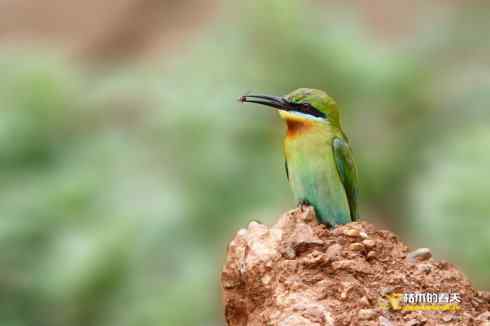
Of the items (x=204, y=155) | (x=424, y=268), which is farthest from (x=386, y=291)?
(x=204, y=155)

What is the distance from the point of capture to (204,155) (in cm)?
1041

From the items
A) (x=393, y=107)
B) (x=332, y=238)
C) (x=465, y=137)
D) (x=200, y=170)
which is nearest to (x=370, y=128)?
(x=393, y=107)

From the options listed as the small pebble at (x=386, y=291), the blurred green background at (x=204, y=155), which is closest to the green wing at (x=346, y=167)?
the small pebble at (x=386, y=291)

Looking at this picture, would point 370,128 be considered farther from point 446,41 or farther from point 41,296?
point 41,296

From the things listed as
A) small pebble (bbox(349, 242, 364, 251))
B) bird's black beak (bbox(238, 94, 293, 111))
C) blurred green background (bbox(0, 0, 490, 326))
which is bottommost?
blurred green background (bbox(0, 0, 490, 326))

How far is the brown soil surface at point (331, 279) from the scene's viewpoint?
3.50 m

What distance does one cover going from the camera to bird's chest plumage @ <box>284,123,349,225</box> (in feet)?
16.0

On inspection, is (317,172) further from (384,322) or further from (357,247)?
(384,322)

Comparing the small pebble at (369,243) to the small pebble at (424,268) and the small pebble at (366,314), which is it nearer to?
the small pebble at (424,268)

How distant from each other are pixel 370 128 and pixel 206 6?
7.55 meters

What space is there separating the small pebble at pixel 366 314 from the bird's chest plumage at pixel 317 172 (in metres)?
1.40

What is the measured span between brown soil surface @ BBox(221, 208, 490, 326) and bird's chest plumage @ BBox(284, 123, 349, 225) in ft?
3.08

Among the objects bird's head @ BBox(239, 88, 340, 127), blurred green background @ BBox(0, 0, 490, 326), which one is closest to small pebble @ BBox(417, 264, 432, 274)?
bird's head @ BBox(239, 88, 340, 127)

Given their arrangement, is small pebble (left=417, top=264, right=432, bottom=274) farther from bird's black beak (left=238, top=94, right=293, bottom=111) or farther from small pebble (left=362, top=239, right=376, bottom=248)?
bird's black beak (left=238, top=94, right=293, bottom=111)
